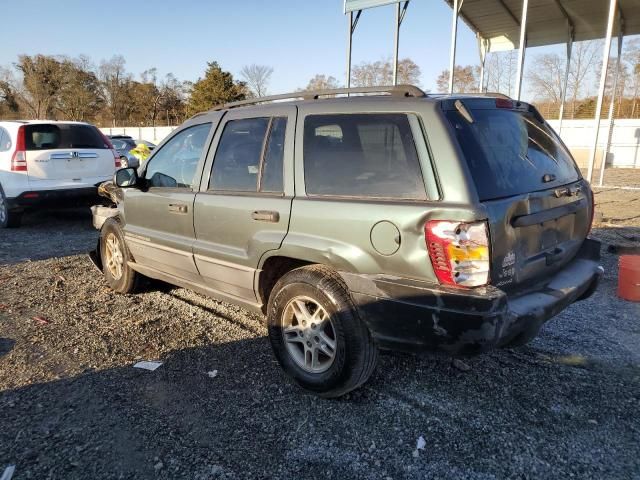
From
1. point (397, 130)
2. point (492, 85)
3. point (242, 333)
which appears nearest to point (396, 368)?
point (242, 333)

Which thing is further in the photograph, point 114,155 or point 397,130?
point 114,155

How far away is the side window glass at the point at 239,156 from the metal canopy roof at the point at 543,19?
12.2 meters

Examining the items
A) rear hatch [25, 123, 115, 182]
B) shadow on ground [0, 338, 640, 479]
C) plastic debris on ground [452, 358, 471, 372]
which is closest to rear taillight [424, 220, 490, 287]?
shadow on ground [0, 338, 640, 479]

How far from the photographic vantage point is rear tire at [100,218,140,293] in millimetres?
4836

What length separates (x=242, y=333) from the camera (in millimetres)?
4004

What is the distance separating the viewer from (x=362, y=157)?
284 centimetres

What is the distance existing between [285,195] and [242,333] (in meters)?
1.44

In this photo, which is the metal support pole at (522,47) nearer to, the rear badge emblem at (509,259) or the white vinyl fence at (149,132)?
the rear badge emblem at (509,259)

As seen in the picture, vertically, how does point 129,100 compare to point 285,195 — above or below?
above

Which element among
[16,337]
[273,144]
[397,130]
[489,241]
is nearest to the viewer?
[489,241]

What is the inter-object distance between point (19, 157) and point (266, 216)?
671 centimetres

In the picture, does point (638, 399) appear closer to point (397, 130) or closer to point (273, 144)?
point (397, 130)

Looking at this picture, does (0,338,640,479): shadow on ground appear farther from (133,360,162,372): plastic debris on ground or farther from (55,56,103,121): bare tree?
(55,56,103,121): bare tree

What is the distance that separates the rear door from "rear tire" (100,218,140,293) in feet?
4.57
